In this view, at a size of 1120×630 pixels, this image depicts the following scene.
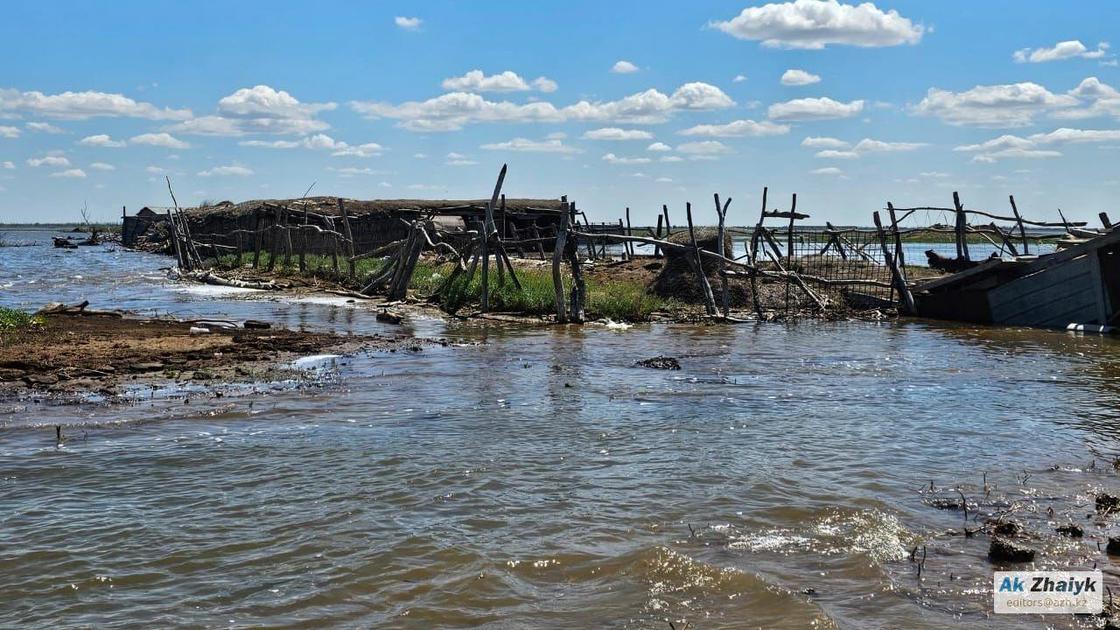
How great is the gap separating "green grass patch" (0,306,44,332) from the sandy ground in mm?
151

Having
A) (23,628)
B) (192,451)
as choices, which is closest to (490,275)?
(192,451)

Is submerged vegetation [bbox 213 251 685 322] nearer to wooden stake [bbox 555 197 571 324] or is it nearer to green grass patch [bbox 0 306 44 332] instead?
wooden stake [bbox 555 197 571 324]

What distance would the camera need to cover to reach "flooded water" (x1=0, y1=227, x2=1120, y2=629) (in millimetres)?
4512

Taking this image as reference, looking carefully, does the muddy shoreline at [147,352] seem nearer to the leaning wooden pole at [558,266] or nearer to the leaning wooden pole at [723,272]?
the leaning wooden pole at [558,266]

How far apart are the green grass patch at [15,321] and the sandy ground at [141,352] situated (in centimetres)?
15

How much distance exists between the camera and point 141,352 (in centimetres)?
1051

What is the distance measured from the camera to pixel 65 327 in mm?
12188

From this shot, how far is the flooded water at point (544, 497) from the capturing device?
4512 millimetres

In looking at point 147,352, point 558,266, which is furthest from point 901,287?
point 147,352

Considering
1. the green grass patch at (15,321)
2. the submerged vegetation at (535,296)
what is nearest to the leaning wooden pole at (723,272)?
the submerged vegetation at (535,296)

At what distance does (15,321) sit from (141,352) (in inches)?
103

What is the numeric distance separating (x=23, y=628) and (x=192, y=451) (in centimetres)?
280

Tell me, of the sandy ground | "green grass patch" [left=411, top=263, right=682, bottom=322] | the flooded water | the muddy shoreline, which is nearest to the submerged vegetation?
"green grass patch" [left=411, top=263, right=682, bottom=322]

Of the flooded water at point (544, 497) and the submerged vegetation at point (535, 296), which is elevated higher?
the submerged vegetation at point (535, 296)
